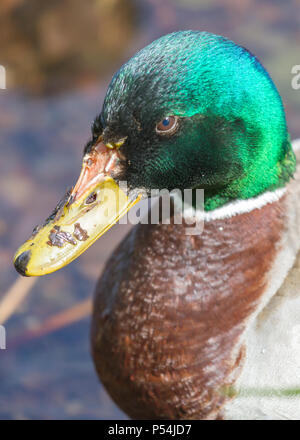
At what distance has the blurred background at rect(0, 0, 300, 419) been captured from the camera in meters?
3.68

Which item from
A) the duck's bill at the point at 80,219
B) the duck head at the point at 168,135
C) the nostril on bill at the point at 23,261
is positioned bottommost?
the nostril on bill at the point at 23,261

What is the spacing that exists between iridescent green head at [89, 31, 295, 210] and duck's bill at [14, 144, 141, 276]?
58mm

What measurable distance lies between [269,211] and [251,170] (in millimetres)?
195

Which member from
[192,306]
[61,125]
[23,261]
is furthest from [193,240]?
[61,125]

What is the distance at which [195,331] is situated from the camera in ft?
8.52

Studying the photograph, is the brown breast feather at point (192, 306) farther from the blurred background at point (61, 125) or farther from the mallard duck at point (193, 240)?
the blurred background at point (61, 125)

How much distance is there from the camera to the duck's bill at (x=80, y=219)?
231 centimetres

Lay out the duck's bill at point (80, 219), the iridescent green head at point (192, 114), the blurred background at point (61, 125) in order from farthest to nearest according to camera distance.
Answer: the blurred background at point (61, 125) → the duck's bill at point (80, 219) → the iridescent green head at point (192, 114)

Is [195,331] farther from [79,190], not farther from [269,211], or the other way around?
[79,190]

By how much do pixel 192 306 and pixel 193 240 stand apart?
21 cm

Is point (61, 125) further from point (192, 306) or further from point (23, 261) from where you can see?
point (23, 261)

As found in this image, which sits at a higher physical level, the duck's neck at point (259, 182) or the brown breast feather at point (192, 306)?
the duck's neck at point (259, 182)

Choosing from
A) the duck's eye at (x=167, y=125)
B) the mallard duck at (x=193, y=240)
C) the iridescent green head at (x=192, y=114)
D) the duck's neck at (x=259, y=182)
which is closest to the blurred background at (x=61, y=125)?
the mallard duck at (x=193, y=240)

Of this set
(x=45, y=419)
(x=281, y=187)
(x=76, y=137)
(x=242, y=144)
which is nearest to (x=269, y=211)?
(x=281, y=187)
